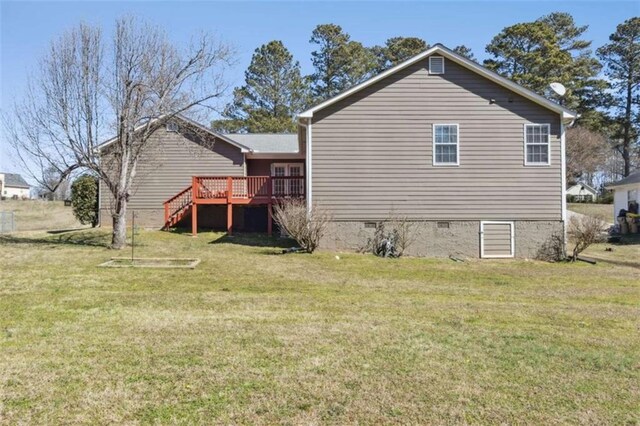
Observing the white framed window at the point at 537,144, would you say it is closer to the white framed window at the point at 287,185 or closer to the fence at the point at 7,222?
the white framed window at the point at 287,185

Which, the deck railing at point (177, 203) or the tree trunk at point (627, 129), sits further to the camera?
the tree trunk at point (627, 129)

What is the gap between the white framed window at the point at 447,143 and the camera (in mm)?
13125

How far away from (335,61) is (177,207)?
82.5ft

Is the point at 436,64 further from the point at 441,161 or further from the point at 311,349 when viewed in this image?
the point at 311,349

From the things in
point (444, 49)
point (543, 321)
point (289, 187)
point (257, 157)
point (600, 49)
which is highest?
point (600, 49)

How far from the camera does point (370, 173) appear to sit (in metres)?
13.1

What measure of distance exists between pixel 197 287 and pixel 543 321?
5455mm

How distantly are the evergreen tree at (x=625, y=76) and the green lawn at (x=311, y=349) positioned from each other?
3641 cm

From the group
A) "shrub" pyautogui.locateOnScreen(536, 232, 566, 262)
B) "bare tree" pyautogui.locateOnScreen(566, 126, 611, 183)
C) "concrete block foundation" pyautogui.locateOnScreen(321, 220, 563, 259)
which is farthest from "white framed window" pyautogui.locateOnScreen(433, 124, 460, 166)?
"bare tree" pyautogui.locateOnScreen(566, 126, 611, 183)

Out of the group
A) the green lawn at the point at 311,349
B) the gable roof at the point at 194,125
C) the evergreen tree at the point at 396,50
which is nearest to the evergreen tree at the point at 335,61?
the evergreen tree at the point at 396,50

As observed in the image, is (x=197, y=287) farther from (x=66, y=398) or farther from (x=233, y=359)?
(x=66, y=398)

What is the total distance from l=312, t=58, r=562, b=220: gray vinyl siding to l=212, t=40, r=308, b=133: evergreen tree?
78.8ft

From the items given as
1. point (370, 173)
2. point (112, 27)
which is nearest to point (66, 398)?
point (370, 173)

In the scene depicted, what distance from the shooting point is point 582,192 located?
44.8m
